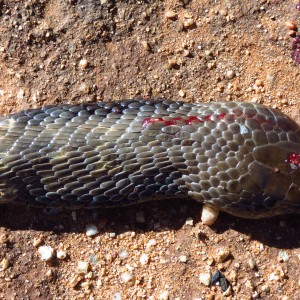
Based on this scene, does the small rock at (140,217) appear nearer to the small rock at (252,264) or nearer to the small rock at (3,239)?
the small rock at (252,264)

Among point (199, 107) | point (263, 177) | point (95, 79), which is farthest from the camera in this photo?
point (95, 79)

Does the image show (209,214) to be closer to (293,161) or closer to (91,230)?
(293,161)

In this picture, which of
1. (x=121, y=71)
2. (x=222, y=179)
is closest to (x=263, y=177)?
(x=222, y=179)

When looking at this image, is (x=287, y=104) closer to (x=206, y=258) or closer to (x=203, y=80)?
(x=203, y=80)

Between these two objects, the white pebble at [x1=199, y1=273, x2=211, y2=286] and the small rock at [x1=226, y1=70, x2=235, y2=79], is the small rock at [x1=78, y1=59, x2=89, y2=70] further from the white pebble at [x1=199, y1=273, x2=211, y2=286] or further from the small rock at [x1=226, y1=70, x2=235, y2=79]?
the white pebble at [x1=199, y1=273, x2=211, y2=286]

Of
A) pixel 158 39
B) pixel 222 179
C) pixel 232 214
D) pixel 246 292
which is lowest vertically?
pixel 246 292

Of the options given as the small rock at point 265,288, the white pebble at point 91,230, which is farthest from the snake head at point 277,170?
the white pebble at point 91,230
